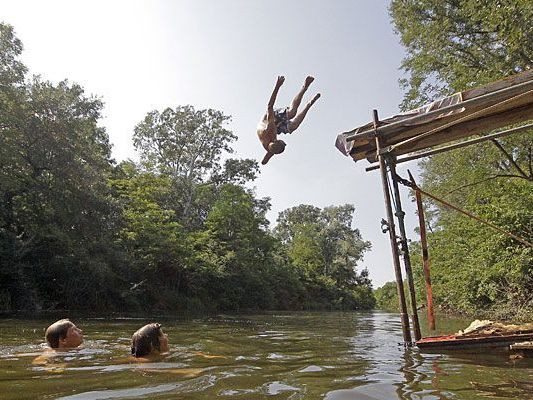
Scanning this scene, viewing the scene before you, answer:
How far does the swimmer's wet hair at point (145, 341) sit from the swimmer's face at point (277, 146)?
2933mm

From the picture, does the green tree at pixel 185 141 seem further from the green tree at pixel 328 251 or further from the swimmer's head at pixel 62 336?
the swimmer's head at pixel 62 336

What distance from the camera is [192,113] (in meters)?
40.8

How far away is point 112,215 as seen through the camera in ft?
83.1

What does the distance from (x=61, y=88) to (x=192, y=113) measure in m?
17.2

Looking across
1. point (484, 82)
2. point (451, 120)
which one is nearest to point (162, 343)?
point (451, 120)

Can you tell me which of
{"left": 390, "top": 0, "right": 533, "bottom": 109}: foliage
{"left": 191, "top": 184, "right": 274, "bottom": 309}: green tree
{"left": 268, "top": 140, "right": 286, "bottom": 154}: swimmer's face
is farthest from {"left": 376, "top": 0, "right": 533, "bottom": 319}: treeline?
{"left": 191, "top": 184, "right": 274, "bottom": 309}: green tree

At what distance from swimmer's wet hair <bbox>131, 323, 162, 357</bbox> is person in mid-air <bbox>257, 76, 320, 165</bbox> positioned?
2.81 meters

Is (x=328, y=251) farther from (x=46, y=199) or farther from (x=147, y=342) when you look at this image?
(x=147, y=342)

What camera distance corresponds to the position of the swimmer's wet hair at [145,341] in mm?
5758

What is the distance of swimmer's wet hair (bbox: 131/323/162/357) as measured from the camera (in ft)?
18.9

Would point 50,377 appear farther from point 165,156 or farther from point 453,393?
point 165,156

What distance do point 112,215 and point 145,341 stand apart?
2083 centimetres

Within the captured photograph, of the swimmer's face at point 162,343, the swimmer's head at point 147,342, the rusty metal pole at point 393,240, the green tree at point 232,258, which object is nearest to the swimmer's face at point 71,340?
the swimmer's head at point 147,342

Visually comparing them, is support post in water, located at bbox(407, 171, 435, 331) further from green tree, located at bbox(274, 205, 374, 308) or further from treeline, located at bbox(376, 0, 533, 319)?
green tree, located at bbox(274, 205, 374, 308)
